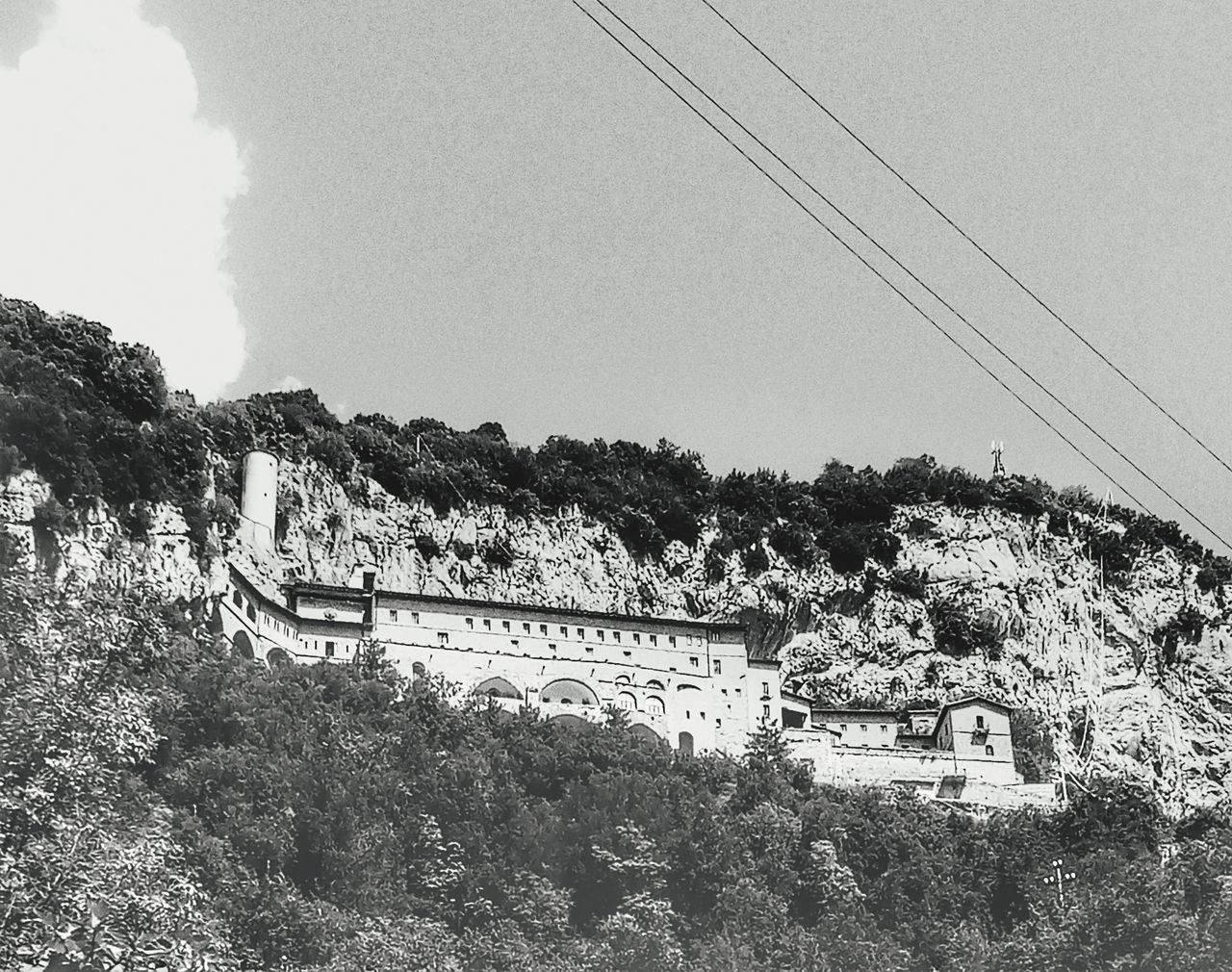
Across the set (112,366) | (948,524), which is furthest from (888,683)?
(112,366)

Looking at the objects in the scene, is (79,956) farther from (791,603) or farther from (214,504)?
(791,603)

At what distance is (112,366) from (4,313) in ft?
14.1

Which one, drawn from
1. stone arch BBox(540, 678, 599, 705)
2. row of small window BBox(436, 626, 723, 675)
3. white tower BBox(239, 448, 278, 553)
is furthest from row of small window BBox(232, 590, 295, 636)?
stone arch BBox(540, 678, 599, 705)

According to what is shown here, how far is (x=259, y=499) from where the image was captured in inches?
2601

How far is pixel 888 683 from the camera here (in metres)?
75.0

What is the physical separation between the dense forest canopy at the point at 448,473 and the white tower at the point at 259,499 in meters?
0.93

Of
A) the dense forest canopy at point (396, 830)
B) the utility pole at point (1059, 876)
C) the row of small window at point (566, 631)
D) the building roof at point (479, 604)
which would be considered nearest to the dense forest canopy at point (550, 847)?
the dense forest canopy at point (396, 830)

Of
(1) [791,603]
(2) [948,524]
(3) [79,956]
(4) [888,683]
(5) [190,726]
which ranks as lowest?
(3) [79,956]

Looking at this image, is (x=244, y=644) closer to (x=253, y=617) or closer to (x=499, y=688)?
(x=253, y=617)

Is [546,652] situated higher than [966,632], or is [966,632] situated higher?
[966,632]

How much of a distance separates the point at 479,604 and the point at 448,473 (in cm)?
1512

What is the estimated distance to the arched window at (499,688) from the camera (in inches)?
2288

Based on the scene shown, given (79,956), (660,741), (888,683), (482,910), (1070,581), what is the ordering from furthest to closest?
1. (1070,581)
2. (888,683)
3. (660,741)
4. (482,910)
5. (79,956)

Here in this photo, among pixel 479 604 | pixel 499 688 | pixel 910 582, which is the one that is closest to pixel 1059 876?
pixel 499 688
